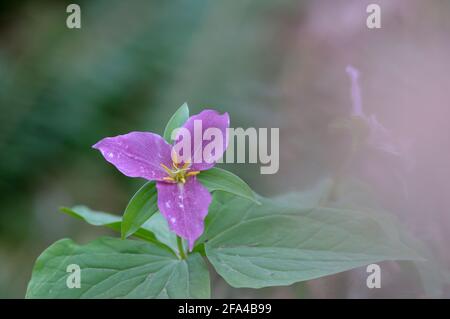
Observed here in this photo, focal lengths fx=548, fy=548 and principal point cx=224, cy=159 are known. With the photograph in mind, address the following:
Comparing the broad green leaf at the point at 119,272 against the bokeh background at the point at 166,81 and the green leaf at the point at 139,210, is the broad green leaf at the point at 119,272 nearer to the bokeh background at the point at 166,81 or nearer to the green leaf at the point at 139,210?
the green leaf at the point at 139,210

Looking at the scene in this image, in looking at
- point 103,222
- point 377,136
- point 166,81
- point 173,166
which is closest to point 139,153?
point 173,166

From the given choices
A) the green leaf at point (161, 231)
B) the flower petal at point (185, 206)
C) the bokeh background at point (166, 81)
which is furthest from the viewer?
the bokeh background at point (166, 81)

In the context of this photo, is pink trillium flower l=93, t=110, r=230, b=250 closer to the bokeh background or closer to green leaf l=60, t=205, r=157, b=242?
green leaf l=60, t=205, r=157, b=242

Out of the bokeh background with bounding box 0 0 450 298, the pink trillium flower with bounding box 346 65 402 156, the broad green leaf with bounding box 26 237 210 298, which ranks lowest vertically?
the broad green leaf with bounding box 26 237 210 298

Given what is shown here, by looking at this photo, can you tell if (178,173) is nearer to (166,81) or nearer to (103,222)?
(103,222)

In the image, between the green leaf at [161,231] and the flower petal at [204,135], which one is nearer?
the flower petal at [204,135]

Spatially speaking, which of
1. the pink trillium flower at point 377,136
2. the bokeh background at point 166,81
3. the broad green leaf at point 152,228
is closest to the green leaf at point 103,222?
the broad green leaf at point 152,228

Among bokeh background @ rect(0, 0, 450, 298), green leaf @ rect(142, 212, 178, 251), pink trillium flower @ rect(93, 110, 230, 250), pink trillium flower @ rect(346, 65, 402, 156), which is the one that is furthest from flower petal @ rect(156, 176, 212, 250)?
bokeh background @ rect(0, 0, 450, 298)
